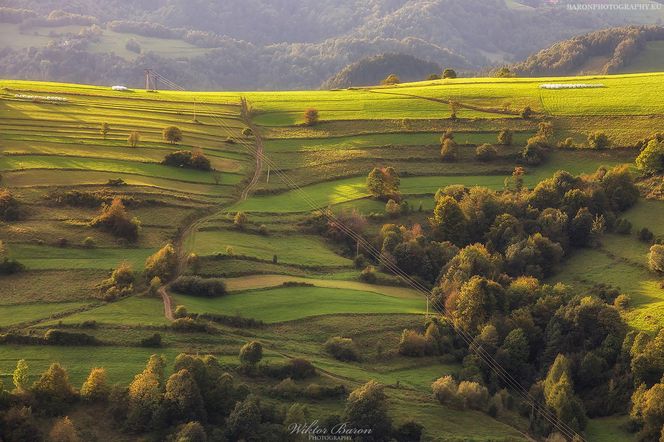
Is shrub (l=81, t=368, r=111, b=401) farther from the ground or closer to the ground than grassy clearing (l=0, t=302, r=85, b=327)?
closer to the ground

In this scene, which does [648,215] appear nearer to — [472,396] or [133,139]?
[472,396]

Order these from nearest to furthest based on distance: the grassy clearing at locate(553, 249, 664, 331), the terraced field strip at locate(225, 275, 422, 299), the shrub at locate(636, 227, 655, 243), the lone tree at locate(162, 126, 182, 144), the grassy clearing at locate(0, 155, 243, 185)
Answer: the grassy clearing at locate(553, 249, 664, 331)
the terraced field strip at locate(225, 275, 422, 299)
the shrub at locate(636, 227, 655, 243)
the grassy clearing at locate(0, 155, 243, 185)
the lone tree at locate(162, 126, 182, 144)

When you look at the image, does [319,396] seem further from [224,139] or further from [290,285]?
[224,139]

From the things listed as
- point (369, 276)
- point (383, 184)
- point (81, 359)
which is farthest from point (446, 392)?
point (383, 184)

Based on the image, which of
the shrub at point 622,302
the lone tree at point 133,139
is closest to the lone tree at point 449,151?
the shrub at point 622,302

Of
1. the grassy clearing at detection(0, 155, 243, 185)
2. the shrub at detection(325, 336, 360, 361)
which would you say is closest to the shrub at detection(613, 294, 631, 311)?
the shrub at detection(325, 336, 360, 361)

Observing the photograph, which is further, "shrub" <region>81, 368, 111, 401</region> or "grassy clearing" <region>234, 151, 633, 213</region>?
"grassy clearing" <region>234, 151, 633, 213</region>

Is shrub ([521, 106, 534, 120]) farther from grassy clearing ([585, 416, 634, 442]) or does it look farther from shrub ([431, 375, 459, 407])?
shrub ([431, 375, 459, 407])
